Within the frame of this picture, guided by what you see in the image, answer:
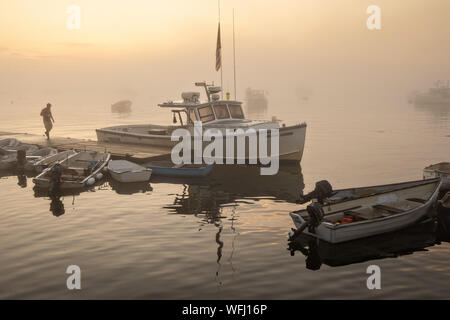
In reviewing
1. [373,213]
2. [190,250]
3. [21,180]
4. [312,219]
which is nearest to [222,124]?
[21,180]

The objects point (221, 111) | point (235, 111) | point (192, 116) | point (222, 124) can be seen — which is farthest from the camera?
point (235, 111)

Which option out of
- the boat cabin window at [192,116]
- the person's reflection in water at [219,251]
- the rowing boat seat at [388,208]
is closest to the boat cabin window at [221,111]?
the boat cabin window at [192,116]

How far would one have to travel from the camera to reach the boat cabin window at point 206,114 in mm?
27125

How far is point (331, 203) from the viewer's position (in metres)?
15.9

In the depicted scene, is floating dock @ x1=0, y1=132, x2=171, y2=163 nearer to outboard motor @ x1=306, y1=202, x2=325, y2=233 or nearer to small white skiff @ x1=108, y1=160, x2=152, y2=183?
small white skiff @ x1=108, y1=160, x2=152, y2=183

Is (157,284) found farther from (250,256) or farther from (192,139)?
(192,139)

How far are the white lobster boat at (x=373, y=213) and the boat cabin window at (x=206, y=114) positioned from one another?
42.0 feet

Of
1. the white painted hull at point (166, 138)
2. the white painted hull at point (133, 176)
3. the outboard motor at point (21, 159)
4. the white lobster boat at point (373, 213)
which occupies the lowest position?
the white lobster boat at point (373, 213)

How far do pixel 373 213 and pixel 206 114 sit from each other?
1431 cm

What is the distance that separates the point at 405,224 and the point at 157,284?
30.3ft

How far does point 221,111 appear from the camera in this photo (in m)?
27.8

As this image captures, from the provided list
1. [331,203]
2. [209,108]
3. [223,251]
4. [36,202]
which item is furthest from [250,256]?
[209,108]

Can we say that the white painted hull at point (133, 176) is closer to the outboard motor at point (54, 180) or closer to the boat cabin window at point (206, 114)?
the outboard motor at point (54, 180)

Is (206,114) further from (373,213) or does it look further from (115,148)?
(373,213)
